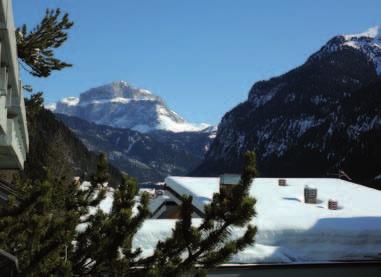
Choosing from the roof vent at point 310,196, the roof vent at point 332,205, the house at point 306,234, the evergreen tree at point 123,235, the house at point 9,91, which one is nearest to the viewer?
the house at point 9,91

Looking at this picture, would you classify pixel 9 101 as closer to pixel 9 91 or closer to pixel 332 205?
pixel 9 91

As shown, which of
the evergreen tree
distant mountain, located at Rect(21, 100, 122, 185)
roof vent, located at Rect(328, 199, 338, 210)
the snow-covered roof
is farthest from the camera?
roof vent, located at Rect(328, 199, 338, 210)

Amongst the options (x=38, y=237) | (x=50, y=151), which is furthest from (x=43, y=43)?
(x=50, y=151)

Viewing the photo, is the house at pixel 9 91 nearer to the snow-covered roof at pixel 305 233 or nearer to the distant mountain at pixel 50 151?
the distant mountain at pixel 50 151

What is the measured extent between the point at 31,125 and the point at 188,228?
10.5 meters

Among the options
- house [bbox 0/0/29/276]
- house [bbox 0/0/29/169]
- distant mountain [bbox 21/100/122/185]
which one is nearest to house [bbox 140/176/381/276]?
distant mountain [bbox 21/100/122/185]

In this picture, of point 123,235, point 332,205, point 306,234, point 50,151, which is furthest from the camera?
point 50,151

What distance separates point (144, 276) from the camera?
688 cm

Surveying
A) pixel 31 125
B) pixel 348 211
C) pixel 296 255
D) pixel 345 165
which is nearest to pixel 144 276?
pixel 296 255

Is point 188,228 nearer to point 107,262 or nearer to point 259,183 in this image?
point 107,262

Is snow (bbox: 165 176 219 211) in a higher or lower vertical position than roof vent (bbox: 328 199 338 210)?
higher

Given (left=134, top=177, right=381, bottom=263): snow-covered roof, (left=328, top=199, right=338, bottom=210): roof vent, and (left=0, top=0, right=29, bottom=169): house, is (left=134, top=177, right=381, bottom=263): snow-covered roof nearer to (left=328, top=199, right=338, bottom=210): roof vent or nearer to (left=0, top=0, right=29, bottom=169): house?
(left=328, top=199, right=338, bottom=210): roof vent

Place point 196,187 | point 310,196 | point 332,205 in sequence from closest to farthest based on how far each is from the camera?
point 332,205 → point 310,196 → point 196,187

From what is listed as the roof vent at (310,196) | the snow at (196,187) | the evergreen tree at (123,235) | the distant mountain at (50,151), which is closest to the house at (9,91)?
the evergreen tree at (123,235)
